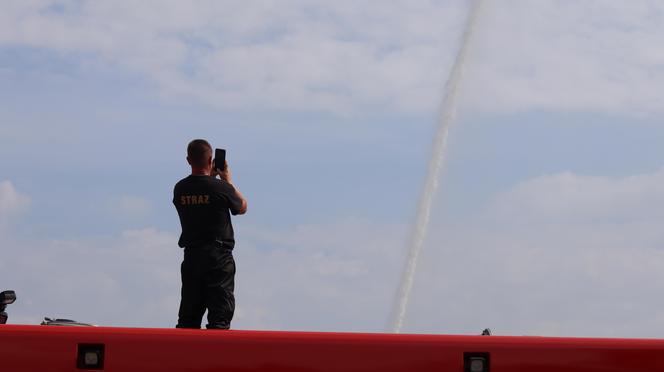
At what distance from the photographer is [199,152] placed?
7.20 m

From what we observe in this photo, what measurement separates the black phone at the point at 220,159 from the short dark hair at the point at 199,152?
0.13 metres

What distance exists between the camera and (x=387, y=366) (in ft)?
17.2

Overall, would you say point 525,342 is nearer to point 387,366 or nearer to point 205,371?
point 387,366

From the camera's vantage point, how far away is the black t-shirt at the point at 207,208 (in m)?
7.12

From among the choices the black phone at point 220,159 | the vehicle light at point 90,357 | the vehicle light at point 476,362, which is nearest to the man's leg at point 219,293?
the black phone at point 220,159

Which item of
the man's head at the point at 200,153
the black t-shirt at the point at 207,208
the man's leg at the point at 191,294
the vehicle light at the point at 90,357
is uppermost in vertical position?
the man's head at the point at 200,153

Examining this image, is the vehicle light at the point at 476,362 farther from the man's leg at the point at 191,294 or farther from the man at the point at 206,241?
the man's leg at the point at 191,294

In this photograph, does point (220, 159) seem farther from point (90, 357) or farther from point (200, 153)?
point (90, 357)

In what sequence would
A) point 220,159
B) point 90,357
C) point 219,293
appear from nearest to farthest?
point 90,357 < point 219,293 < point 220,159

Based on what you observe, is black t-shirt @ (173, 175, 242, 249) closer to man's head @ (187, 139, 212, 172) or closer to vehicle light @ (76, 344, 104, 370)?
man's head @ (187, 139, 212, 172)

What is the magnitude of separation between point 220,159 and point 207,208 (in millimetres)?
449

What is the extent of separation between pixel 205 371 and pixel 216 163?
2.45 metres

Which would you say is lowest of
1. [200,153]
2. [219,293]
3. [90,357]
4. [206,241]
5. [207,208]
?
[90,357]

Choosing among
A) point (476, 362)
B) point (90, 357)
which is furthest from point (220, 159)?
point (476, 362)
